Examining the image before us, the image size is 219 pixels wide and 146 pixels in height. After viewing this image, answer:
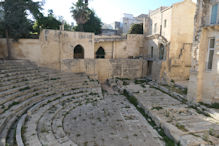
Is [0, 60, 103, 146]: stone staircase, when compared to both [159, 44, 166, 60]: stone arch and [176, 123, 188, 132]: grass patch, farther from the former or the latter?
[159, 44, 166, 60]: stone arch

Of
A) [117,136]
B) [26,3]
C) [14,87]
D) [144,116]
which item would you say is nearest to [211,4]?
[144,116]

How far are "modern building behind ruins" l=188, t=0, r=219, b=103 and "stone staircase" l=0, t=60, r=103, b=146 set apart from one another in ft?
21.2

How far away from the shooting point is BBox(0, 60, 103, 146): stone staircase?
5.10 meters

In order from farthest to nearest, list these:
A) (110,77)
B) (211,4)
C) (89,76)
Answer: (110,77)
(89,76)
(211,4)

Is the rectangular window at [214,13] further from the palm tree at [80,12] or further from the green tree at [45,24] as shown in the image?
the green tree at [45,24]

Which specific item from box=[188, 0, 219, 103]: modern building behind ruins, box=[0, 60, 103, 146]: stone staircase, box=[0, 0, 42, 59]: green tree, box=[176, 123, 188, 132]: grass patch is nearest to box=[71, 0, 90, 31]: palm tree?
box=[0, 0, 42, 59]: green tree

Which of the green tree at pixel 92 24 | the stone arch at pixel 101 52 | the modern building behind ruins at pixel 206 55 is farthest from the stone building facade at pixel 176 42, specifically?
the green tree at pixel 92 24

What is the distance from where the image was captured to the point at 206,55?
8.59 meters

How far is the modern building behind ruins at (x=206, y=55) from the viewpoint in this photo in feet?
26.6

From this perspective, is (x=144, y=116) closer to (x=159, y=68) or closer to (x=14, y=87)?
(x=14, y=87)

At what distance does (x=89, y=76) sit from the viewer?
49.0ft

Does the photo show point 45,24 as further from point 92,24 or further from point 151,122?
point 151,122

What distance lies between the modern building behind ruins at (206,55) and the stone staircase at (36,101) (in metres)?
6.47

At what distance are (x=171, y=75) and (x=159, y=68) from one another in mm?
1426
